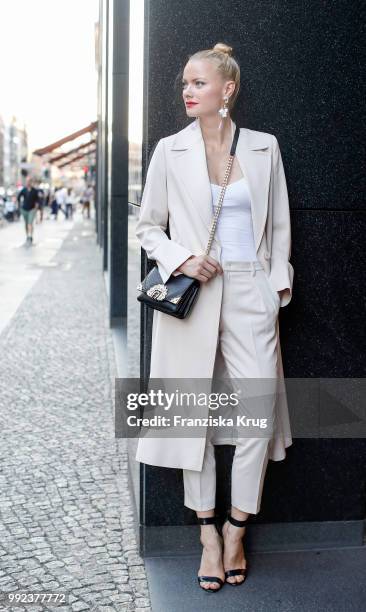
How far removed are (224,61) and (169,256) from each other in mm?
797

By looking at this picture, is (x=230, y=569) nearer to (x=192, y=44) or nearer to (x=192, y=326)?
(x=192, y=326)

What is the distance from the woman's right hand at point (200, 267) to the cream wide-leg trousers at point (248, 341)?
0.33 ft

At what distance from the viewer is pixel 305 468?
3.76 metres

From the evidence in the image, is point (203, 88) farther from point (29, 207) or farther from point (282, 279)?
point (29, 207)

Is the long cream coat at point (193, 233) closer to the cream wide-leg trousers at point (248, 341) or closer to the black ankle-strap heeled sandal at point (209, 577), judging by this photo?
the cream wide-leg trousers at point (248, 341)

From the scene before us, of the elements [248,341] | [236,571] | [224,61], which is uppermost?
[224,61]

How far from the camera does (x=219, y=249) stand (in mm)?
3283

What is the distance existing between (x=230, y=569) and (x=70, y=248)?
62.8 ft

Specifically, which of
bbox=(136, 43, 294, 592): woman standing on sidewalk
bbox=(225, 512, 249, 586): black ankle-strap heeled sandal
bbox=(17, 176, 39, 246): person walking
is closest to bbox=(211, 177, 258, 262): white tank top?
bbox=(136, 43, 294, 592): woman standing on sidewalk

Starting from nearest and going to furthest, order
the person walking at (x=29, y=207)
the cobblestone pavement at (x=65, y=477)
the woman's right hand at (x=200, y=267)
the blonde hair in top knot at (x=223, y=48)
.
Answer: the woman's right hand at (x=200, y=267) < the blonde hair in top knot at (x=223, y=48) < the cobblestone pavement at (x=65, y=477) < the person walking at (x=29, y=207)

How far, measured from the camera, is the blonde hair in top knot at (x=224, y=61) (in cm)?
324

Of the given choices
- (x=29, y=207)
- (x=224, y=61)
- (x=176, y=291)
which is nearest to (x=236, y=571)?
(x=176, y=291)

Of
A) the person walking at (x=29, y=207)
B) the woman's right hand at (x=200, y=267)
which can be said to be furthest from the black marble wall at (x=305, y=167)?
the person walking at (x=29, y=207)

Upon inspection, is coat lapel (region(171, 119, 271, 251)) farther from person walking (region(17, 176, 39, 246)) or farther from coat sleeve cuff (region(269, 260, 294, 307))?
person walking (region(17, 176, 39, 246))
